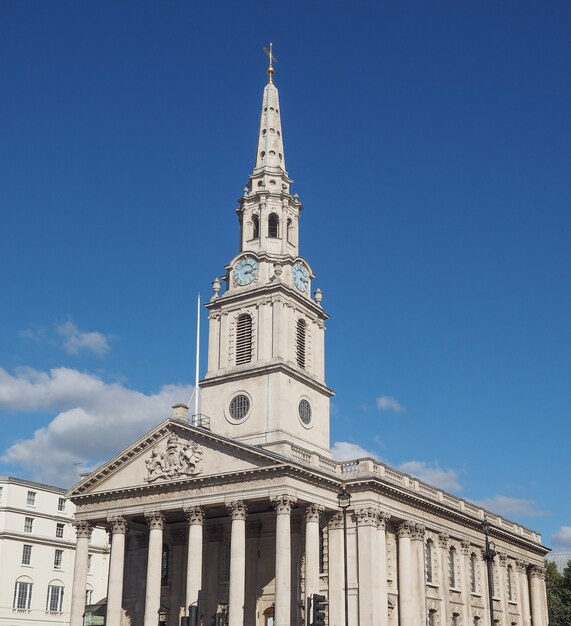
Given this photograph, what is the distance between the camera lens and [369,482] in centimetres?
5612

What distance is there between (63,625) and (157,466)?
32.9 metres

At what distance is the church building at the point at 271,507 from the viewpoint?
54500 mm

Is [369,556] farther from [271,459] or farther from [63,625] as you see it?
[63,625]

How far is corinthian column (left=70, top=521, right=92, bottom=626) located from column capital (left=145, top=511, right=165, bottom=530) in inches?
223

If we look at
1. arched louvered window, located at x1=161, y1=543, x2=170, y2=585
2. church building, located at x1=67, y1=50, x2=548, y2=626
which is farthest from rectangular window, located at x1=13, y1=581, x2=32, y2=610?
arched louvered window, located at x1=161, y1=543, x2=170, y2=585

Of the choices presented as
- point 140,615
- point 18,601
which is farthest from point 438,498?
point 18,601

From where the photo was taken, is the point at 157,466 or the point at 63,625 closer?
the point at 157,466

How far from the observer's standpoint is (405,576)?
190ft

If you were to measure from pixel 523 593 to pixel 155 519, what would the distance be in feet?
112

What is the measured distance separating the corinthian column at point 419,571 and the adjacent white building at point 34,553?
37606 millimetres

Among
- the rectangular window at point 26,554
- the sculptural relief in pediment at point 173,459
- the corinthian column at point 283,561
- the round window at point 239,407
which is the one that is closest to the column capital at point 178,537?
the sculptural relief in pediment at point 173,459

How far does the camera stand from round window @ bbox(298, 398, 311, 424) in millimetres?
66312

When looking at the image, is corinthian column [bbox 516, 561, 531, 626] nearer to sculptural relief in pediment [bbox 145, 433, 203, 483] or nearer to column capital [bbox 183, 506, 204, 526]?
column capital [bbox 183, 506, 204, 526]

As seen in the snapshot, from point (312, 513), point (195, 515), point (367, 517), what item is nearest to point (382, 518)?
point (367, 517)
